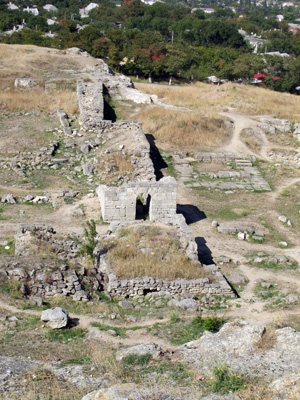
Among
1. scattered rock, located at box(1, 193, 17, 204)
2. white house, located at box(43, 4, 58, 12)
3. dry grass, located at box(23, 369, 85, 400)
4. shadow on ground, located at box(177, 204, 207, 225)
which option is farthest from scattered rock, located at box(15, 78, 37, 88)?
white house, located at box(43, 4, 58, 12)

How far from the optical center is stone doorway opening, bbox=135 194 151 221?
17578 mm

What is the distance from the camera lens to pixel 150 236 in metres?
14.3

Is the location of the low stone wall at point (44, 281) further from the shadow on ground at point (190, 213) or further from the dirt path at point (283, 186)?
the dirt path at point (283, 186)

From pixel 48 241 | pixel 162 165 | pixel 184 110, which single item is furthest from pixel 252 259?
pixel 184 110

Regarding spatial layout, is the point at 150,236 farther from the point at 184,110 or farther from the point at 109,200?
the point at 184,110

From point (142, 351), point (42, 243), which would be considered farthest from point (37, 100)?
point (142, 351)

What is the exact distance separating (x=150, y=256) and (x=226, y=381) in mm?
6119

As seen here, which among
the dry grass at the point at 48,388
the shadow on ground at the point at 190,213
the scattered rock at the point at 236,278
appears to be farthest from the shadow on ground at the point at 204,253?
the dry grass at the point at 48,388

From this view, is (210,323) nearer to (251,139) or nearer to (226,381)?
(226,381)

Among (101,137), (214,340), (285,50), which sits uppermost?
(214,340)

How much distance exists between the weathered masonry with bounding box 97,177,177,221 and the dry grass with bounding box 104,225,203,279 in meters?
2.27

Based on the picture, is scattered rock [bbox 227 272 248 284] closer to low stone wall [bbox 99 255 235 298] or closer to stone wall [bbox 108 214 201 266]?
low stone wall [bbox 99 255 235 298]

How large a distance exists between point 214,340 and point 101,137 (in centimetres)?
1631

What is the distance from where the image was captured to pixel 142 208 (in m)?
18.0
